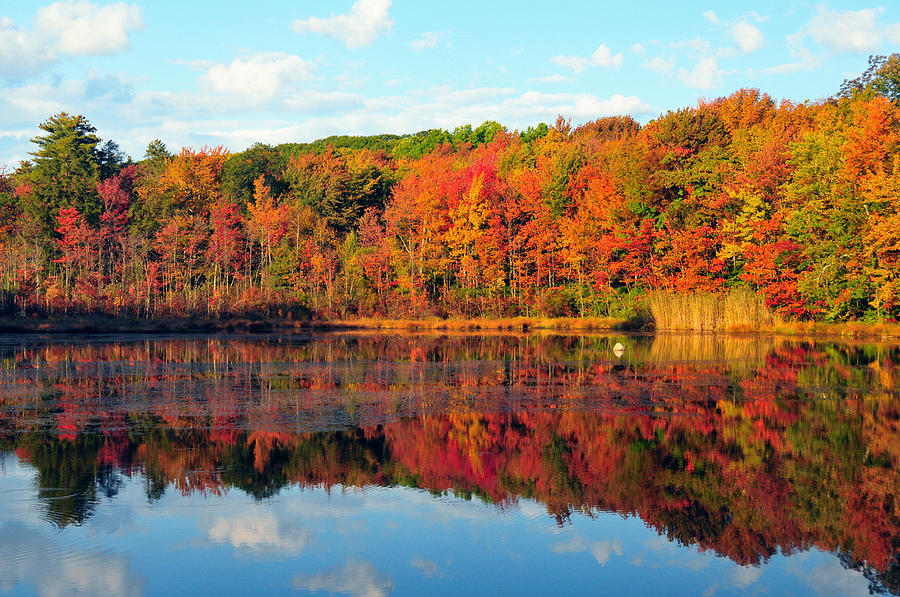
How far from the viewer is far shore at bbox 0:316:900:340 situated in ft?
129

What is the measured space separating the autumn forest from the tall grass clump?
1779 millimetres

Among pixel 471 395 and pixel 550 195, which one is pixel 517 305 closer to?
pixel 550 195

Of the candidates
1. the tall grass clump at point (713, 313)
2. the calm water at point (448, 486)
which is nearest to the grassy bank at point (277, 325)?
the tall grass clump at point (713, 313)

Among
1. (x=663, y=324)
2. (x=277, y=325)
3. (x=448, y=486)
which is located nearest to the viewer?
(x=448, y=486)

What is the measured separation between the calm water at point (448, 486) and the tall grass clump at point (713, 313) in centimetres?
2145

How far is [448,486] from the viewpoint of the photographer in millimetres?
9766

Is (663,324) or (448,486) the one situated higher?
(448,486)

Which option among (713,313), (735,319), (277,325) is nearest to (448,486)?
(713,313)

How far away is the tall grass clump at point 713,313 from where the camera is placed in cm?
4006

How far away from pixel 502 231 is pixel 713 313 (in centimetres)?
1587

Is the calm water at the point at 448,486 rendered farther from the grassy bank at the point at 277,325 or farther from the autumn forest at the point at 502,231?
the autumn forest at the point at 502,231

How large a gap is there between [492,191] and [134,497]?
4596 centimetres

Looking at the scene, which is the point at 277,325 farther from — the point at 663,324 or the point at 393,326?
the point at 663,324

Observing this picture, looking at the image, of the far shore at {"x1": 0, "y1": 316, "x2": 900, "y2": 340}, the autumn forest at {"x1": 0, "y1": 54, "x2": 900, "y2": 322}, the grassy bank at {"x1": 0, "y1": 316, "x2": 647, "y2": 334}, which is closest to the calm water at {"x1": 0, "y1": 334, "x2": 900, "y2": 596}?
the far shore at {"x1": 0, "y1": 316, "x2": 900, "y2": 340}
